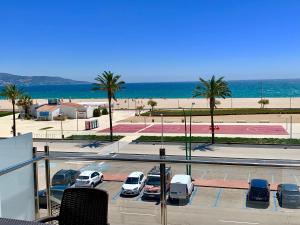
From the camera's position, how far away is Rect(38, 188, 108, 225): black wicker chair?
11.5 feet

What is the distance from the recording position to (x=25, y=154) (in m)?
5.20

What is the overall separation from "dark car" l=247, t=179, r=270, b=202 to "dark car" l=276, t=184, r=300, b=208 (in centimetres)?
13

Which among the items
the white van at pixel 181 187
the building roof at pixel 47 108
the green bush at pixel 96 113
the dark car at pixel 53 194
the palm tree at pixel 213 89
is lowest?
the green bush at pixel 96 113

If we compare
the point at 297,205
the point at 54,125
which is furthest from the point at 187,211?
the point at 54,125

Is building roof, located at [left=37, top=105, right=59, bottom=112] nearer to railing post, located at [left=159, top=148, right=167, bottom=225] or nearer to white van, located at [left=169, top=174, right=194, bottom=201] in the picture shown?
railing post, located at [left=159, top=148, right=167, bottom=225]

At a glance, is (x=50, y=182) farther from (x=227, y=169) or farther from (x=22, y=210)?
(x=227, y=169)

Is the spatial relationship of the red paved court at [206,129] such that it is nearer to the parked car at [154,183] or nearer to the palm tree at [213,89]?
the palm tree at [213,89]

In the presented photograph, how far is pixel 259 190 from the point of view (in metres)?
4.02

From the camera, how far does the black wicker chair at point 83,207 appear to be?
11.5 ft

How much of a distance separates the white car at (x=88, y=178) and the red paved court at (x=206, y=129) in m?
44.0

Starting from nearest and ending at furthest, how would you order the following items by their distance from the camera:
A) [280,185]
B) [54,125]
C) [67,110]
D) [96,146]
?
[280,185] → [96,146] → [54,125] → [67,110]

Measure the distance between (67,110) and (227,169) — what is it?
6592 centimetres

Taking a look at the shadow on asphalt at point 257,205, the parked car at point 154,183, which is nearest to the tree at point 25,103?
the parked car at point 154,183

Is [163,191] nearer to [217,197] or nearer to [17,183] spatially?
[217,197]
